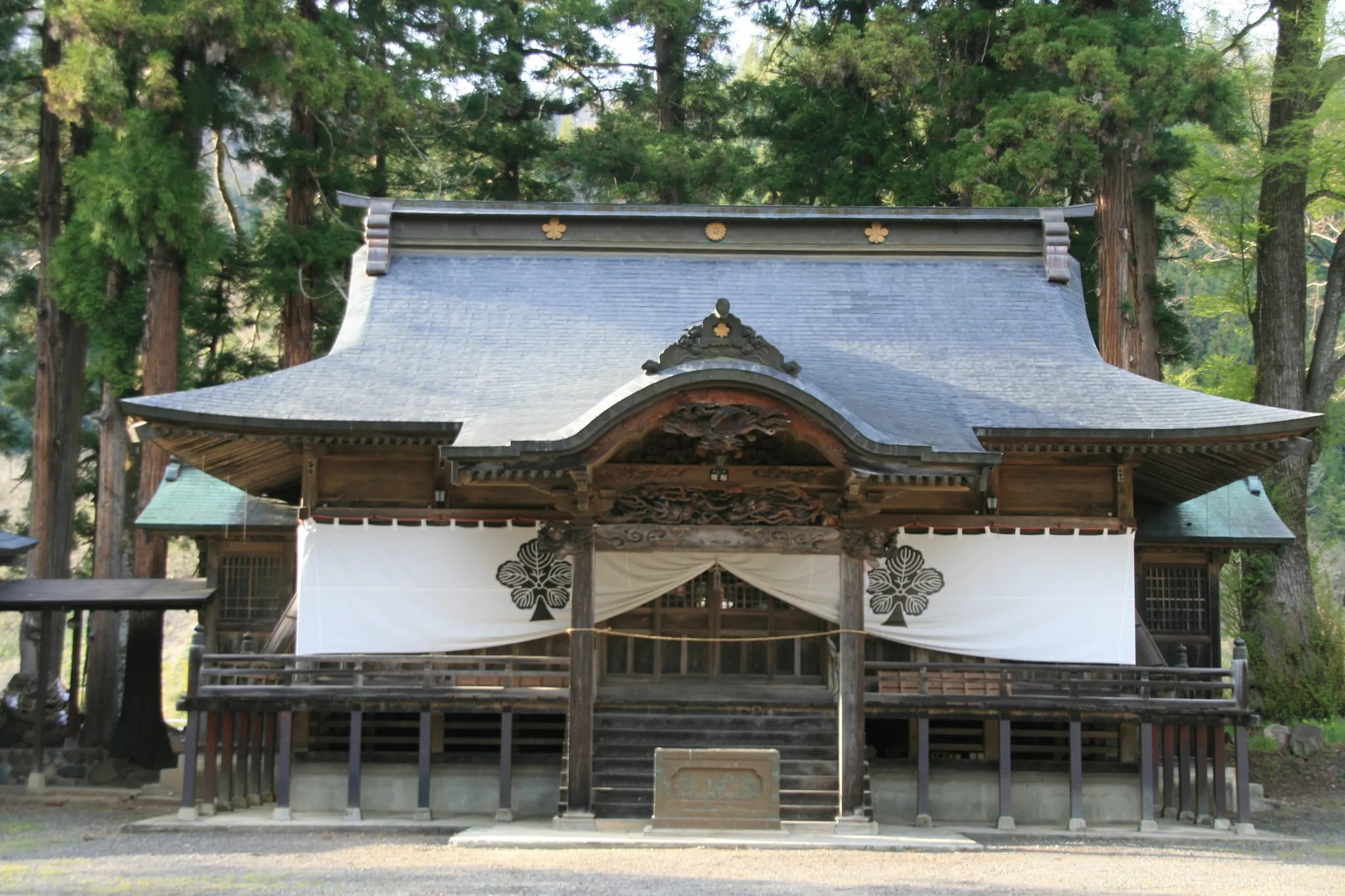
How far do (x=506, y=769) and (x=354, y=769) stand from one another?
1.43 metres

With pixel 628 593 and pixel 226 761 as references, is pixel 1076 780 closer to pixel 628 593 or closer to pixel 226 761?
pixel 628 593

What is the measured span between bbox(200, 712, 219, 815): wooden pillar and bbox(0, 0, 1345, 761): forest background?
668cm

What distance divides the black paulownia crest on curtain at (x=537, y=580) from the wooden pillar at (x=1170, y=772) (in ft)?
19.6

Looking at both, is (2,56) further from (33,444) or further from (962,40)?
(962,40)

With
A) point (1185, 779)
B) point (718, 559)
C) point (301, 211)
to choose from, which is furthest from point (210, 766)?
point (301, 211)

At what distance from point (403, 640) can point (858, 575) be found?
14.5 ft

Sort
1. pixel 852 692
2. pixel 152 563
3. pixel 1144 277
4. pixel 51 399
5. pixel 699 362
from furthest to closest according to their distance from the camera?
pixel 51 399, pixel 1144 277, pixel 152 563, pixel 852 692, pixel 699 362

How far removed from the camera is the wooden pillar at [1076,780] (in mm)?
13523

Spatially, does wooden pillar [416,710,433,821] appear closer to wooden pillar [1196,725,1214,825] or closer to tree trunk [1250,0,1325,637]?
wooden pillar [1196,725,1214,825]

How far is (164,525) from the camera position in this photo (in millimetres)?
17109

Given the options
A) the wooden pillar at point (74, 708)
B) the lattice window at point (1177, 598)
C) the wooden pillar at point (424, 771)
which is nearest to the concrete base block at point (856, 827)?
the wooden pillar at point (424, 771)

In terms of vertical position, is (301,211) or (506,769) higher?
(301,211)

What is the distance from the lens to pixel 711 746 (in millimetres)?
13672

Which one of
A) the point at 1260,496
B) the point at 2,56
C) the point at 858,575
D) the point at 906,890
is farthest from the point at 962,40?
the point at 906,890
